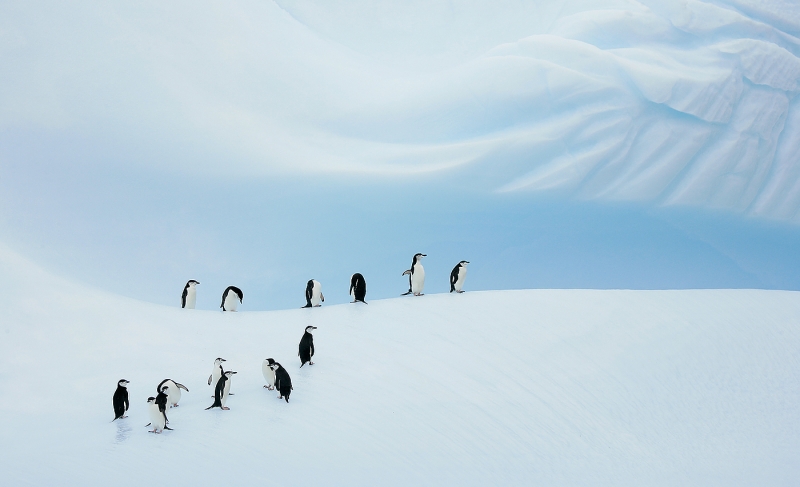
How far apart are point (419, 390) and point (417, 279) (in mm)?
3234

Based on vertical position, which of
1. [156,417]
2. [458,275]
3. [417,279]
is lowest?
[156,417]

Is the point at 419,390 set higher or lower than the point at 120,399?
higher

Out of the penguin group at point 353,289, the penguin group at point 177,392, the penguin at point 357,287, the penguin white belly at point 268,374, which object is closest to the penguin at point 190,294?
the penguin group at point 353,289

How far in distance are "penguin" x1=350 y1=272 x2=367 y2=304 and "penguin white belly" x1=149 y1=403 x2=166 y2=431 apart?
480cm

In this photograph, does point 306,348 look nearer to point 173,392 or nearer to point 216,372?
point 216,372

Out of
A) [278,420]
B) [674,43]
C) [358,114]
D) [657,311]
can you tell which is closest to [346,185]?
[358,114]

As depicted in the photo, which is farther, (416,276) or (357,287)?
(416,276)

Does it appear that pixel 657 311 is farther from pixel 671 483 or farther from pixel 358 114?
pixel 358 114

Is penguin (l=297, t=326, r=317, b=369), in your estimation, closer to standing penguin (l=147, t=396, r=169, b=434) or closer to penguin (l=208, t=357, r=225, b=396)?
penguin (l=208, t=357, r=225, b=396)

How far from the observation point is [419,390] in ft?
26.5

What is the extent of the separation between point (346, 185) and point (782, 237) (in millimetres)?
11591

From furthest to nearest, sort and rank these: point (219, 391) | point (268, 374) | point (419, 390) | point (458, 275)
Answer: point (458, 275) → point (419, 390) → point (268, 374) → point (219, 391)

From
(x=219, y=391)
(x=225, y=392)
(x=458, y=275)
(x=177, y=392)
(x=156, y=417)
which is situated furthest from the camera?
(x=458, y=275)

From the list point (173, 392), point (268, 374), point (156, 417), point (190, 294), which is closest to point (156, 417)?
point (156, 417)
